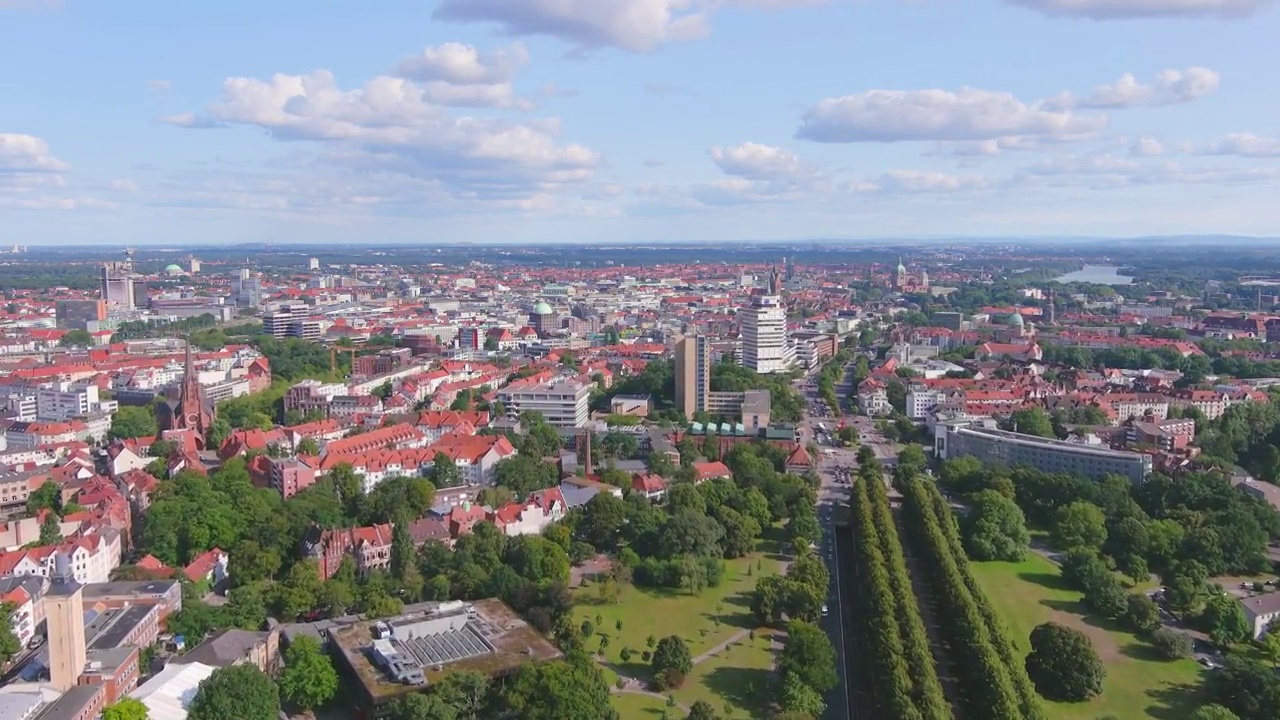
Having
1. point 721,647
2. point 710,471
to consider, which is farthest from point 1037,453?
point 721,647

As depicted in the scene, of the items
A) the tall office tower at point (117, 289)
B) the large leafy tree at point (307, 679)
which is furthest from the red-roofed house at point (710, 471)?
the tall office tower at point (117, 289)

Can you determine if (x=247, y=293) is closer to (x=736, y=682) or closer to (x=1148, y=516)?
(x=1148, y=516)

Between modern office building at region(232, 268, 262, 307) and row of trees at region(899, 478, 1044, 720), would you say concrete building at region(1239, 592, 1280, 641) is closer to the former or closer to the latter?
row of trees at region(899, 478, 1044, 720)

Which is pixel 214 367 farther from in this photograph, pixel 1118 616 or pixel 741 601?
pixel 1118 616

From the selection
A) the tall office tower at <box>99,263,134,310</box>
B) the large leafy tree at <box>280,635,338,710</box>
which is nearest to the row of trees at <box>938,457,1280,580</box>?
the large leafy tree at <box>280,635,338,710</box>

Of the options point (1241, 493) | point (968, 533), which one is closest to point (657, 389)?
point (968, 533)

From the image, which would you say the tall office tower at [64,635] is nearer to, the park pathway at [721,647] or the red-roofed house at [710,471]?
the park pathway at [721,647]
